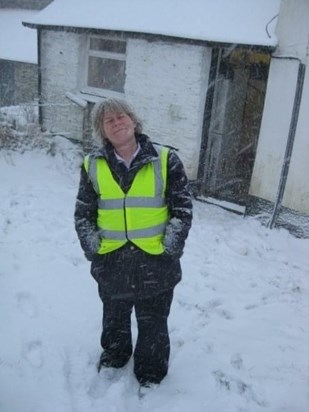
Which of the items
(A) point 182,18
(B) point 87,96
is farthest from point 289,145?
(B) point 87,96

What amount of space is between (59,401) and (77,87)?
26.1 ft

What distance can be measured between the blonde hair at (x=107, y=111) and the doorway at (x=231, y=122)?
5.23 meters

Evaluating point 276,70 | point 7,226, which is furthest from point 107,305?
point 276,70

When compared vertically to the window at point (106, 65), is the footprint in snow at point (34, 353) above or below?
below

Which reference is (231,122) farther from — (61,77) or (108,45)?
(61,77)

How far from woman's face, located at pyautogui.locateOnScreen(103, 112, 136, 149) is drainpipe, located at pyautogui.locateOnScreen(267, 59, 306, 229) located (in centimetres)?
429

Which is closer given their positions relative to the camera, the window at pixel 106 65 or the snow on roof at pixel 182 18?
the snow on roof at pixel 182 18

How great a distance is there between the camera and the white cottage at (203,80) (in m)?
6.54

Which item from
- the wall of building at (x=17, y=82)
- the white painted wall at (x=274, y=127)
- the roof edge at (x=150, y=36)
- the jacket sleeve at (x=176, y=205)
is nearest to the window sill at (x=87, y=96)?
the roof edge at (x=150, y=36)

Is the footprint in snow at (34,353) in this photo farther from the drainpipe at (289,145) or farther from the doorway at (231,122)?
the doorway at (231,122)

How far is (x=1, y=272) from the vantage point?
187 inches

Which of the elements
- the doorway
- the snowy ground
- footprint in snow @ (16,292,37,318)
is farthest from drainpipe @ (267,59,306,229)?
footprint in snow @ (16,292,37,318)

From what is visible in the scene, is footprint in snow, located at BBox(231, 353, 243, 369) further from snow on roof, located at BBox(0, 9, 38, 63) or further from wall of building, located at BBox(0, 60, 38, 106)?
snow on roof, located at BBox(0, 9, 38, 63)

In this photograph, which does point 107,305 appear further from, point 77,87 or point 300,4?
point 77,87
